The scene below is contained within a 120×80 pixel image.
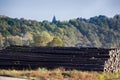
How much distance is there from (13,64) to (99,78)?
8.61 metres

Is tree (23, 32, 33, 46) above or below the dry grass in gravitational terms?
above

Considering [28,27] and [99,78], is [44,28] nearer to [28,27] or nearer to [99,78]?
[28,27]

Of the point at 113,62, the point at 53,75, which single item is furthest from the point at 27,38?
the point at 53,75

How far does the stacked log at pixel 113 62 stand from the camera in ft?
110

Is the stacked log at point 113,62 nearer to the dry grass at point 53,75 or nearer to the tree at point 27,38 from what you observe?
the dry grass at point 53,75

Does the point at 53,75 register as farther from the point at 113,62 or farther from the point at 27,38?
the point at 27,38

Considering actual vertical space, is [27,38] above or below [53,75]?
above

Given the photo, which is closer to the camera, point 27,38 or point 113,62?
point 113,62

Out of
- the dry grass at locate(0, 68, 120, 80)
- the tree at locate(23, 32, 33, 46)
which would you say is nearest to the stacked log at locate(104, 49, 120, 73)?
the dry grass at locate(0, 68, 120, 80)

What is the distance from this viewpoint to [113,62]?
115 feet

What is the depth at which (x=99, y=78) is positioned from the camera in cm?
3009

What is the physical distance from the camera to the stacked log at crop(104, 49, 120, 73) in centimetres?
3347

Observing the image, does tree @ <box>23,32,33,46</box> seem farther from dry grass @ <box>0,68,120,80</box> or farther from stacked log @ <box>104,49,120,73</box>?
dry grass @ <box>0,68,120,80</box>

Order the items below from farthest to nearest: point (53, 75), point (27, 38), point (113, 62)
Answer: point (27, 38), point (113, 62), point (53, 75)
